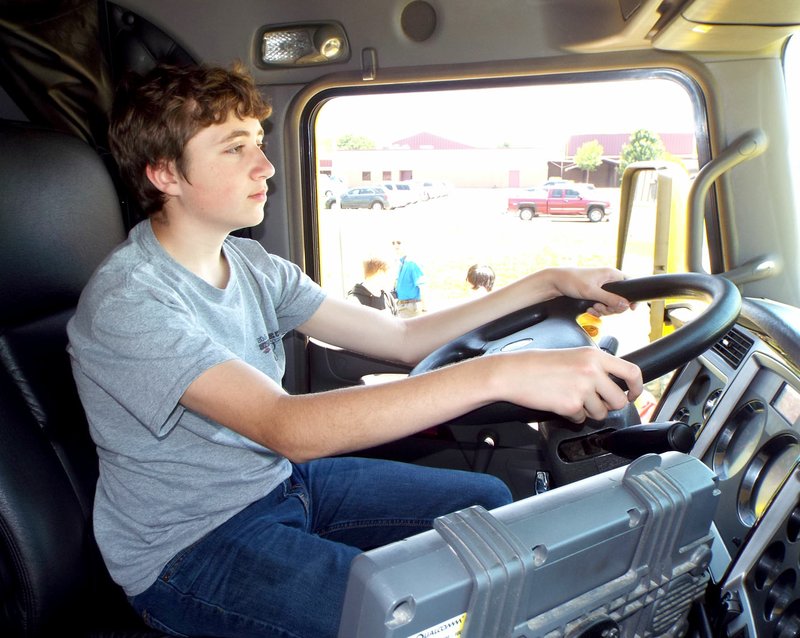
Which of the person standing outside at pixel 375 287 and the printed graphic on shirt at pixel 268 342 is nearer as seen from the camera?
the printed graphic on shirt at pixel 268 342

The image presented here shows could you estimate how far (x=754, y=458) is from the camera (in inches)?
56.6

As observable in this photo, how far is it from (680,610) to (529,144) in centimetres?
140

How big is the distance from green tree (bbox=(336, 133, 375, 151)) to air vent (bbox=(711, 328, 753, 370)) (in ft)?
3.96

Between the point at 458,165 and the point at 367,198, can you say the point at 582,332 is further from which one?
the point at 367,198

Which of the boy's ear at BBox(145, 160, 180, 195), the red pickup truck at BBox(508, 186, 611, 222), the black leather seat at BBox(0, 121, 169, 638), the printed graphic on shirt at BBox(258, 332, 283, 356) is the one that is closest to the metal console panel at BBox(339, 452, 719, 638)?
the black leather seat at BBox(0, 121, 169, 638)

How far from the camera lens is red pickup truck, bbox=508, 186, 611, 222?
2.12 metres

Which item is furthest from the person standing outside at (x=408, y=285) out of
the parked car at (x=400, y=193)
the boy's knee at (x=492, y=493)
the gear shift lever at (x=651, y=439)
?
the gear shift lever at (x=651, y=439)

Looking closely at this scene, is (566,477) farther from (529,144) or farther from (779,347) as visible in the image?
(529,144)

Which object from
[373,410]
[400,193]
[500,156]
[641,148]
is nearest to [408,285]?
[400,193]

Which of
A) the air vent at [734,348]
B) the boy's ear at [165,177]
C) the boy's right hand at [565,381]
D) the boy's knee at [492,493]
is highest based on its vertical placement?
the boy's ear at [165,177]

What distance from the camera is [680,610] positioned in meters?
1.05

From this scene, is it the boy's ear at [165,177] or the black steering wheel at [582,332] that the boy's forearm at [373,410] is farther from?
the boy's ear at [165,177]

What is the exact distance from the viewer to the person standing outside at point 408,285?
2.39 meters

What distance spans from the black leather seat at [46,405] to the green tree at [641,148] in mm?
1422
